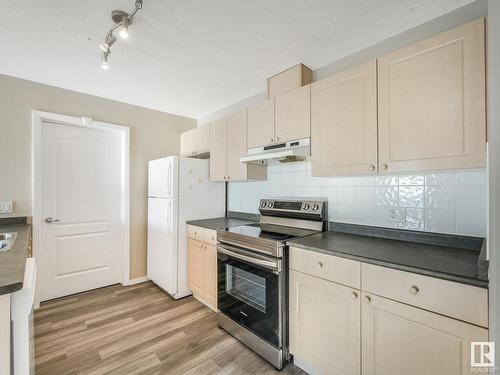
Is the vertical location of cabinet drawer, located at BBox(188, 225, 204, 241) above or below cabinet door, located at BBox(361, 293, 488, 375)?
above

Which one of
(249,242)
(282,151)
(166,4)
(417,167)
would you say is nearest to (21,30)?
(166,4)

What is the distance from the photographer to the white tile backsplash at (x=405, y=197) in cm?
150

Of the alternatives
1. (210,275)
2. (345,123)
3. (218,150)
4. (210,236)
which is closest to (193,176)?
(218,150)

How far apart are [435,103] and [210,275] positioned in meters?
2.26

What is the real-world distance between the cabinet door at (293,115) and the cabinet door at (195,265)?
143cm

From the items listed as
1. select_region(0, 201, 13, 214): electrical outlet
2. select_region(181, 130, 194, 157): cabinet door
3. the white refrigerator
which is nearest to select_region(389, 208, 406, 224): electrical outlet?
the white refrigerator

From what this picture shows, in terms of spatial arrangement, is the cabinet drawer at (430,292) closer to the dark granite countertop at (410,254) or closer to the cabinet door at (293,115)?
the dark granite countertop at (410,254)

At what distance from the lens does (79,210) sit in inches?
115

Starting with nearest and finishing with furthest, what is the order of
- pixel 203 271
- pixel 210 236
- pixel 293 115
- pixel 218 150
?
pixel 293 115, pixel 210 236, pixel 203 271, pixel 218 150

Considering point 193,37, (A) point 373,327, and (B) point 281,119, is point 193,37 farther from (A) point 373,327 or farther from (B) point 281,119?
(A) point 373,327

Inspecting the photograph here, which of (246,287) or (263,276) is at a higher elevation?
(263,276)

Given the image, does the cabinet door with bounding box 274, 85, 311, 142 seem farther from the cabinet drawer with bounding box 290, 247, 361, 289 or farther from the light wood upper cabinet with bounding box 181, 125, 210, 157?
the light wood upper cabinet with bounding box 181, 125, 210, 157

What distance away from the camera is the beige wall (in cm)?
240

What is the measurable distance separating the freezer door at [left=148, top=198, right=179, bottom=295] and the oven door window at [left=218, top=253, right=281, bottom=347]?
755mm
